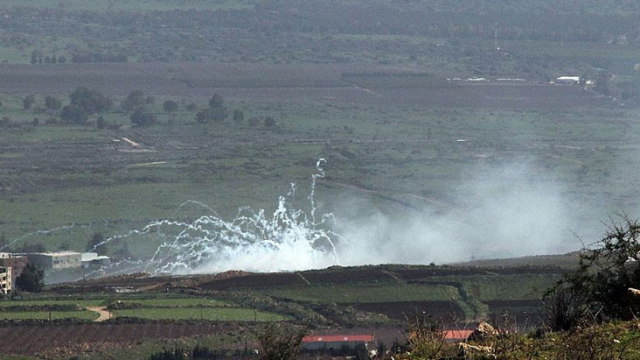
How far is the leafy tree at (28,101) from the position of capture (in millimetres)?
130500

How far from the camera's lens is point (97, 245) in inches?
3339

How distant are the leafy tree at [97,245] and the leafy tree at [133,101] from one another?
1735 inches

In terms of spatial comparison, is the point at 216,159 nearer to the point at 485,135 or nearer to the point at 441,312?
the point at 485,135

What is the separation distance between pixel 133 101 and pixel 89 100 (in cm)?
346

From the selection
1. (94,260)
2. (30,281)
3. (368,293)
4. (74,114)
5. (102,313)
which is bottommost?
(74,114)

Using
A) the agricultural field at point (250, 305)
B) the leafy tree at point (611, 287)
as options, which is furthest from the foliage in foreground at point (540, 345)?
the agricultural field at point (250, 305)

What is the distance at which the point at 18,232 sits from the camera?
87.7 m

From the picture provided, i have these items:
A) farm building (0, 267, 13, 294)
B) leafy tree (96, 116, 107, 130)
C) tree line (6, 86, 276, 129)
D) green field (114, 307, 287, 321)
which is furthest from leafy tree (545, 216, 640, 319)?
leafy tree (96, 116, 107, 130)

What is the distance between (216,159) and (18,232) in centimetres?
2461

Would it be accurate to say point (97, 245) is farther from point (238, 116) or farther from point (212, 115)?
point (212, 115)

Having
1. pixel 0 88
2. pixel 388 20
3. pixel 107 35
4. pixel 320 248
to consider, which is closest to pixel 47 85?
pixel 0 88

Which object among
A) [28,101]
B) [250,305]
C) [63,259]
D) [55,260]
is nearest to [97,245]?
[63,259]

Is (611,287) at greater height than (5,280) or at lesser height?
greater

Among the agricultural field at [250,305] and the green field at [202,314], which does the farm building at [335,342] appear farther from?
the green field at [202,314]
